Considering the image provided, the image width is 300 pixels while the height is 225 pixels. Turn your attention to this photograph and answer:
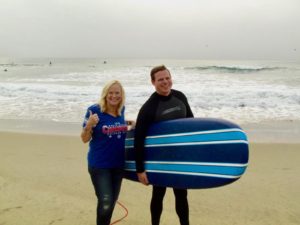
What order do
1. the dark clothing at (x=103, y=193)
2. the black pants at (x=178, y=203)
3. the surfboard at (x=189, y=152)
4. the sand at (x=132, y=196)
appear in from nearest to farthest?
the dark clothing at (x=103, y=193)
the surfboard at (x=189, y=152)
the black pants at (x=178, y=203)
the sand at (x=132, y=196)

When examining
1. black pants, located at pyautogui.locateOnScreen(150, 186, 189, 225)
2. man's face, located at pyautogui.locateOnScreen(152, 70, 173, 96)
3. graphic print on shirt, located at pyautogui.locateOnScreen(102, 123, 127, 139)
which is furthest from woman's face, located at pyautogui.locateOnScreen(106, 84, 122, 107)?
black pants, located at pyautogui.locateOnScreen(150, 186, 189, 225)

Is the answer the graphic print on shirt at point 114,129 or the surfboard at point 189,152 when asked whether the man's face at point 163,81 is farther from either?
the graphic print on shirt at point 114,129

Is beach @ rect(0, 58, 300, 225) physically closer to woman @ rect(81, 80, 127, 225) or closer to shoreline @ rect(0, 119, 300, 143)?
shoreline @ rect(0, 119, 300, 143)

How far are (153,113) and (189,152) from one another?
17.2 inches

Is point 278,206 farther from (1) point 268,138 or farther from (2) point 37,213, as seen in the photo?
(1) point 268,138

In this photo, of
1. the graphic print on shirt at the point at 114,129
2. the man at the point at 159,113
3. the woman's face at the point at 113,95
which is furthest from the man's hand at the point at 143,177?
the woman's face at the point at 113,95

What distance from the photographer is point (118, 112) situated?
2.33m

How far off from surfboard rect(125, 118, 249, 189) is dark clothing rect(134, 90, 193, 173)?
0.07 metres

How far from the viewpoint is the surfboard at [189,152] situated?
2322 millimetres

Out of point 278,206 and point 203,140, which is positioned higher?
point 203,140

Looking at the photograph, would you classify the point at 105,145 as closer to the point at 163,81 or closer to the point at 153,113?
the point at 153,113

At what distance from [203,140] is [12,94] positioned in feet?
43.7

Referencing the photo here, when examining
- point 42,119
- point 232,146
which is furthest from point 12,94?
point 232,146

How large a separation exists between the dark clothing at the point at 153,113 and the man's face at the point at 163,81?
2.0 inches
